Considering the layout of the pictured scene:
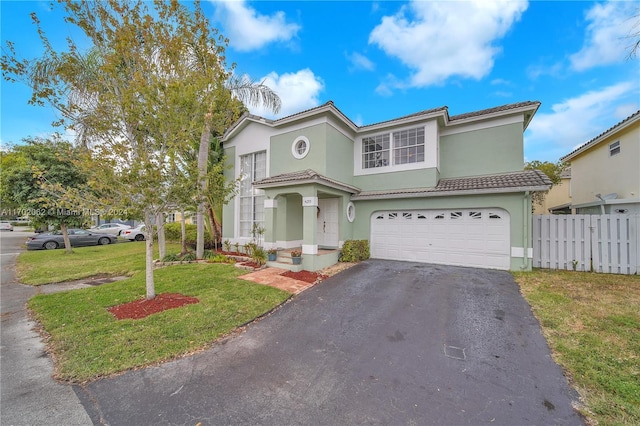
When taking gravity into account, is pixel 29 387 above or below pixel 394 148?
below

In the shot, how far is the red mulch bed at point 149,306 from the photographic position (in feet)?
17.7

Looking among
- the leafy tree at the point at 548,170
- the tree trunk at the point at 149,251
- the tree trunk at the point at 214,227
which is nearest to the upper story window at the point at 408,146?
the tree trunk at the point at 149,251

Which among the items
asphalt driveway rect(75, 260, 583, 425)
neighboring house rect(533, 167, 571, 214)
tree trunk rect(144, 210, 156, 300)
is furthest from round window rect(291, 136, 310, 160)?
neighboring house rect(533, 167, 571, 214)

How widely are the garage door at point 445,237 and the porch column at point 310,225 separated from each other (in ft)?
11.8

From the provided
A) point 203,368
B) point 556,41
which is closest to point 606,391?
point 203,368

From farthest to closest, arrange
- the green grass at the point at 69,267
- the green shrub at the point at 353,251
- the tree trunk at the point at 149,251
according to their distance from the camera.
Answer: the green shrub at the point at 353,251 < the green grass at the point at 69,267 < the tree trunk at the point at 149,251

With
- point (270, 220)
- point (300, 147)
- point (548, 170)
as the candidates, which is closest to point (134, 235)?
point (270, 220)

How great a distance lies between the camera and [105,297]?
6.47 m

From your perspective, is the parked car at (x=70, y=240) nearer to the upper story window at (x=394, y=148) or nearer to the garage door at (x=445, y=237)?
the upper story window at (x=394, y=148)

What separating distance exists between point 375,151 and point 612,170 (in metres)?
11.0

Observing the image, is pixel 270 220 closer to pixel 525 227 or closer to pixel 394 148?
pixel 394 148

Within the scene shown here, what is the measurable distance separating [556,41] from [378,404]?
13855 mm

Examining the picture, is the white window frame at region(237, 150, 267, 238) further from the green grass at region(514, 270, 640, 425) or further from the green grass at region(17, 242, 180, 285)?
the green grass at region(514, 270, 640, 425)

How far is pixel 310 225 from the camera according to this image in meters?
9.33
